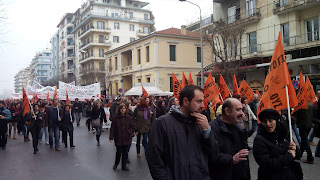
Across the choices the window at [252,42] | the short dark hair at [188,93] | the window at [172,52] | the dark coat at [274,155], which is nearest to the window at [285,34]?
the window at [252,42]

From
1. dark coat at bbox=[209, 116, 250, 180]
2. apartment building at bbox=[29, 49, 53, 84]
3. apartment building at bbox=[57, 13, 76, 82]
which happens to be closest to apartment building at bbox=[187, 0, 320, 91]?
dark coat at bbox=[209, 116, 250, 180]

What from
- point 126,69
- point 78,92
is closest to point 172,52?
point 126,69

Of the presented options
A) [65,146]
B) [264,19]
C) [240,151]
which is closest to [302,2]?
[264,19]

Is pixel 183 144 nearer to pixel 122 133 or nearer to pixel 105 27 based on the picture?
pixel 122 133

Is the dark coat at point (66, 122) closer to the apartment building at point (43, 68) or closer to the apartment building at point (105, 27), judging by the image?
the apartment building at point (105, 27)

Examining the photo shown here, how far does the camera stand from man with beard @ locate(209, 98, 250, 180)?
324 centimetres

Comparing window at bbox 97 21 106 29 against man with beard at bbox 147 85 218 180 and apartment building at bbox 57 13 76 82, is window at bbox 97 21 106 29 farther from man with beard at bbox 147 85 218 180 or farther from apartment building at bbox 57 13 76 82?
man with beard at bbox 147 85 218 180

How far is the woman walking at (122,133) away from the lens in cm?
745

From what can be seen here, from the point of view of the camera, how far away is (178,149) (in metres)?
2.78

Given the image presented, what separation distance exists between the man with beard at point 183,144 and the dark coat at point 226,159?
0.34 metres

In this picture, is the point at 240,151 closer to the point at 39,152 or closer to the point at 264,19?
the point at 39,152

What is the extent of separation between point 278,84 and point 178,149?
2.10m

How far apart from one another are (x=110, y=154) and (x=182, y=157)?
23.5 ft

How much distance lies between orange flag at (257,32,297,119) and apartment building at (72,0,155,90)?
54.7m
